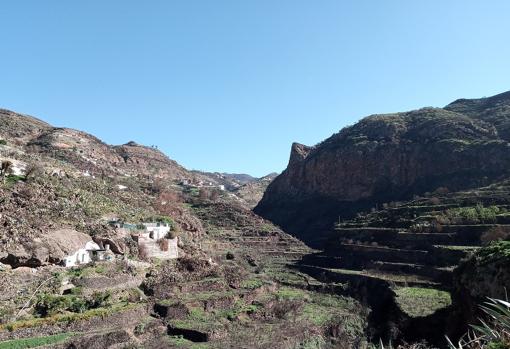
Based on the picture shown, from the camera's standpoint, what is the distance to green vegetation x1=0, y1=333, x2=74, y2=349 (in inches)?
584

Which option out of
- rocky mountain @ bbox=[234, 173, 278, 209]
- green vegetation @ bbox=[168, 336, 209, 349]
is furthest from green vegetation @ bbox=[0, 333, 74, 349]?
rocky mountain @ bbox=[234, 173, 278, 209]

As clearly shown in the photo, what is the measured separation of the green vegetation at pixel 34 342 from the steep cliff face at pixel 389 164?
4437 centimetres

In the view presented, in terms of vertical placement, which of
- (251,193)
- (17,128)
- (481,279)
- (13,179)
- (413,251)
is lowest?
(481,279)

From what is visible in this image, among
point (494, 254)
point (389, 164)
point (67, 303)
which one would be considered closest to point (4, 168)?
point (67, 303)

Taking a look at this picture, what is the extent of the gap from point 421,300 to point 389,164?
4011cm

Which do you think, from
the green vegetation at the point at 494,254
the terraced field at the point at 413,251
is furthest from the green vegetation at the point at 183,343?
the green vegetation at the point at 494,254

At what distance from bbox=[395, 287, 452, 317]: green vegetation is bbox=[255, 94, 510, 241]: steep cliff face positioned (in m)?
26.9

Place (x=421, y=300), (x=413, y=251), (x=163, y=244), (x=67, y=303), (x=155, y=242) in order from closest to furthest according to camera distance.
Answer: (x=67, y=303) < (x=421, y=300) < (x=155, y=242) < (x=163, y=244) < (x=413, y=251)

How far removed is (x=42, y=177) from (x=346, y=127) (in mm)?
57621

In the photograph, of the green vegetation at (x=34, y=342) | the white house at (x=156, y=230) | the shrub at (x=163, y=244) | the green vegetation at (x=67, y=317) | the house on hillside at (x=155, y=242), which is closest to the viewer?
the green vegetation at (x=34, y=342)

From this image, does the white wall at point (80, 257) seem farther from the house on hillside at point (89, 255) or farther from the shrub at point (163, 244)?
the shrub at point (163, 244)

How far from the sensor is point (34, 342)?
51.1 ft

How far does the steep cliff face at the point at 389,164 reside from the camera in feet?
170

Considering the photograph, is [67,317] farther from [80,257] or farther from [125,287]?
[80,257]
